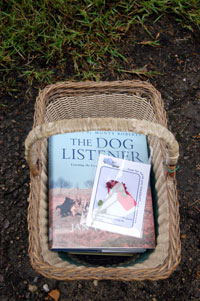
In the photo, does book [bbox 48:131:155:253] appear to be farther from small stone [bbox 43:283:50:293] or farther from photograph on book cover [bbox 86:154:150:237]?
small stone [bbox 43:283:50:293]

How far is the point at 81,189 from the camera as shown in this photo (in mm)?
1231

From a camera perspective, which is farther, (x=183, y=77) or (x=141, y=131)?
(x=183, y=77)

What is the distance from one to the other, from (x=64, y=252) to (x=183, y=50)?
1297 mm

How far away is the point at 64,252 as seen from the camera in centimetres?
124

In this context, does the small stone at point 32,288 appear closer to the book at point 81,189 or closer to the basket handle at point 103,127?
the book at point 81,189

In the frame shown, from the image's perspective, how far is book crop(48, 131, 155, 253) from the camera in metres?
1.16

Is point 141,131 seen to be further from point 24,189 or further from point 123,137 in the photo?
point 24,189

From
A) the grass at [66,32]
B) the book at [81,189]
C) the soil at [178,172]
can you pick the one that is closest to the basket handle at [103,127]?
the book at [81,189]

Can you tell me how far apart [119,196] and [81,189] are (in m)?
0.14

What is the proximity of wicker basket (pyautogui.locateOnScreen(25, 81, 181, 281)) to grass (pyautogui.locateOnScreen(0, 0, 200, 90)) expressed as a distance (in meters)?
0.42

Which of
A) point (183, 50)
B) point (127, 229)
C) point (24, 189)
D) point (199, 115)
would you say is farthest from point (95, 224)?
point (183, 50)

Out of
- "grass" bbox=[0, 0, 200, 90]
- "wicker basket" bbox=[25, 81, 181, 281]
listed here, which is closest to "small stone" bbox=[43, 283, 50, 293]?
"wicker basket" bbox=[25, 81, 181, 281]

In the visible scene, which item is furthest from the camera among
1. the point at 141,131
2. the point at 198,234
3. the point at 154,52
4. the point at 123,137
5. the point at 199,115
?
the point at 154,52

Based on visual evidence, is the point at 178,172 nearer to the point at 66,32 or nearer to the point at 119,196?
the point at 119,196
